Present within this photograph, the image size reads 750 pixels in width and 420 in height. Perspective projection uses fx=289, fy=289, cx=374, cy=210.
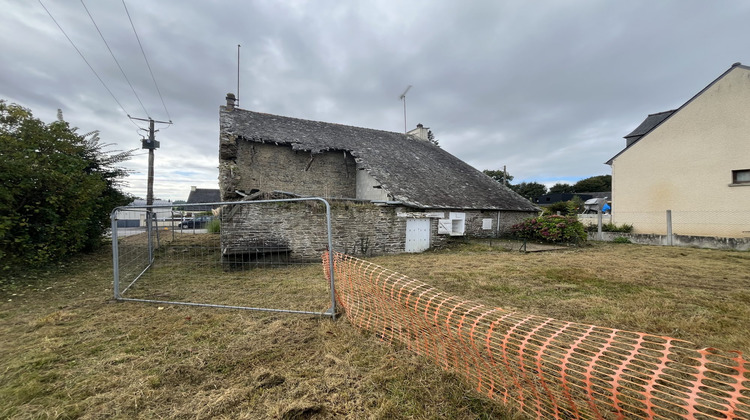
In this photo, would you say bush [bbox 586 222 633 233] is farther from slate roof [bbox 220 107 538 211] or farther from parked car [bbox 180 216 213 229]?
parked car [bbox 180 216 213 229]

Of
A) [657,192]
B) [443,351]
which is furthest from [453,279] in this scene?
[657,192]

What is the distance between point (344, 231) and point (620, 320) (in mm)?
7313

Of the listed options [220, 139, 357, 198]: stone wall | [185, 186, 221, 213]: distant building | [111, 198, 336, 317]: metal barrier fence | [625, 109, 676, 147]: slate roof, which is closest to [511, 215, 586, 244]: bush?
[220, 139, 357, 198]: stone wall

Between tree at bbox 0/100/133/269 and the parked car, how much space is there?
2.89 meters

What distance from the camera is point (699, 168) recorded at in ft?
43.8

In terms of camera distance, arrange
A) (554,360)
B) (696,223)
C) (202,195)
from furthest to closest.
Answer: (202,195) → (696,223) → (554,360)

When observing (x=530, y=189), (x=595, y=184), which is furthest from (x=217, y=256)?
(x=595, y=184)

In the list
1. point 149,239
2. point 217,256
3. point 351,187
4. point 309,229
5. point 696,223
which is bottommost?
point 217,256

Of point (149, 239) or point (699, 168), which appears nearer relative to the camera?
point (149, 239)

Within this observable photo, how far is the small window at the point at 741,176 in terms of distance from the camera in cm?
1227

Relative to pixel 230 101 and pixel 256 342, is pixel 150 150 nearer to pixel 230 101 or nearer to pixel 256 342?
pixel 230 101

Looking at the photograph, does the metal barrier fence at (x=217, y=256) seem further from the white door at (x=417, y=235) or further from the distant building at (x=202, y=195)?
the distant building at (x=202, y=195)

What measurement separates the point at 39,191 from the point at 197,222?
3.61 meters

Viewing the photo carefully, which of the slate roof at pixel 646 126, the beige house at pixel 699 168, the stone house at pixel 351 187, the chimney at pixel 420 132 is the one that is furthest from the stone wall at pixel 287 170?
the slate roof at pixel 646 126
